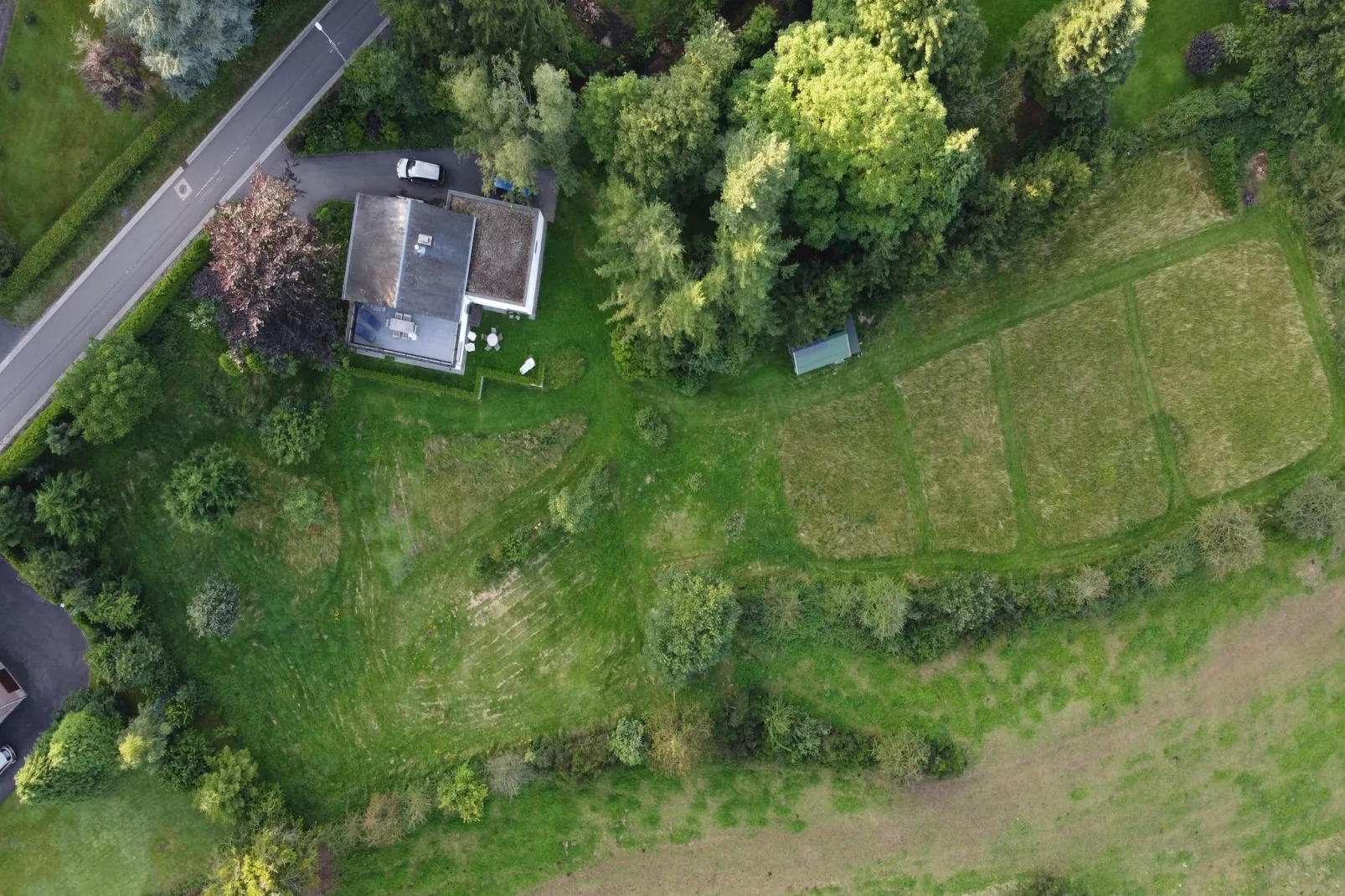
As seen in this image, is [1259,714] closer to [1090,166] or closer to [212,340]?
[1090,166]

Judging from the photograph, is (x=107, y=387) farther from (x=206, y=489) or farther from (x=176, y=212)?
(x=176, y=212)

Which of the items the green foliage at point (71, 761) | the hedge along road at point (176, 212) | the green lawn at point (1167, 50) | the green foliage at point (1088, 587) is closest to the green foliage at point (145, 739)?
the green foliage at point (71, 761)

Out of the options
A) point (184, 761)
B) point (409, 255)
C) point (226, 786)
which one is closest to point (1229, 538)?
point (409, 255)

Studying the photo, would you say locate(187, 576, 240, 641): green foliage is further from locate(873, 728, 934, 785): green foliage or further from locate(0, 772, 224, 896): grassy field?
locate(873, 728, 934, 785): green foliage

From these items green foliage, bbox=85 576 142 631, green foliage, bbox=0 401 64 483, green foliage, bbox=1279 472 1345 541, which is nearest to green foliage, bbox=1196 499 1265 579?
green foliage, bbox=1279 472 1345 541

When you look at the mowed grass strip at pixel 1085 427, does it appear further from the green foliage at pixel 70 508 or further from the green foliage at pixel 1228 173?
the green foliage at pixel 70 508

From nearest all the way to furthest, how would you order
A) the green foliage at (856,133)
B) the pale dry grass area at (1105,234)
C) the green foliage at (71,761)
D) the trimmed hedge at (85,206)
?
1. the green foliage at (856,133)
2. the green foliage at (71,761)
3. the trimmed hedge at (85,206)
4. the pale dry grass area at (1105,234)

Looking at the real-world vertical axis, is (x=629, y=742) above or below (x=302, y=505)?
below
